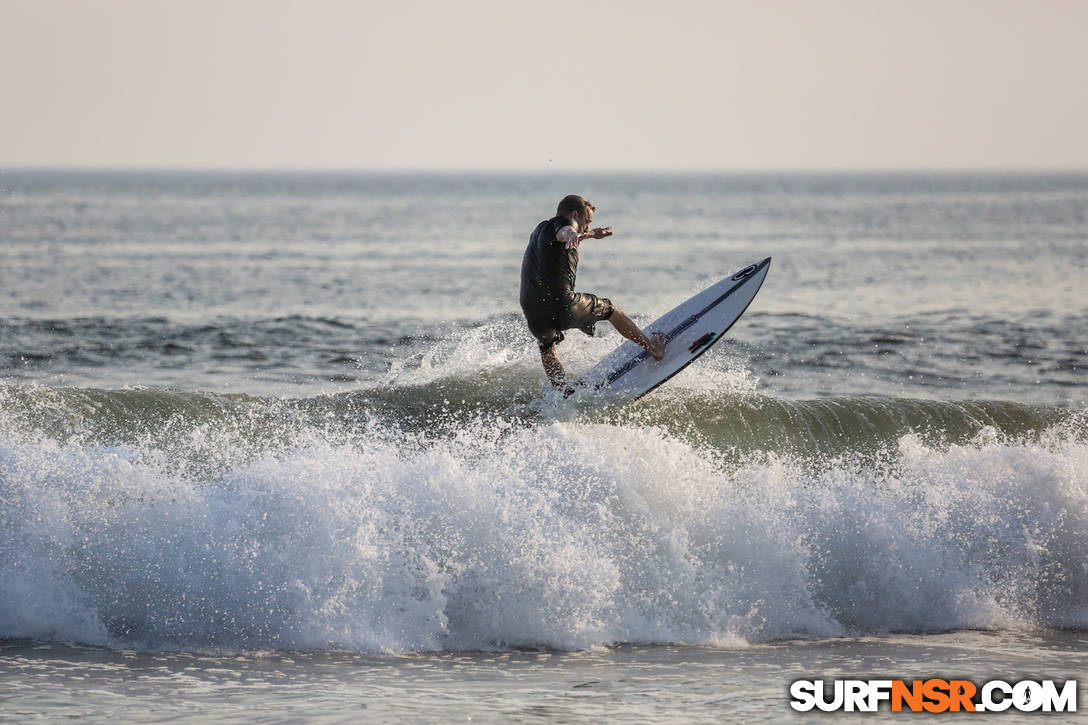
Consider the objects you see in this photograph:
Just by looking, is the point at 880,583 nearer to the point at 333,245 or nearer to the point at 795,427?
the point at 795,427

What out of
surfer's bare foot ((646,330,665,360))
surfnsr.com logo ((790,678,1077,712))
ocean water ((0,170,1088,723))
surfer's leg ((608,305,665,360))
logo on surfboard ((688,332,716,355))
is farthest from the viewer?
logo on surfboard ((688,332,716,355))

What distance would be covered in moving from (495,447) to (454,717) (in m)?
3.11

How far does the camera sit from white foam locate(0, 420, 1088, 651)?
7.66 m

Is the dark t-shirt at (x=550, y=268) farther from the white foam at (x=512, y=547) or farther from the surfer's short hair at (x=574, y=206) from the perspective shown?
the white foam at (x=512, y=547)

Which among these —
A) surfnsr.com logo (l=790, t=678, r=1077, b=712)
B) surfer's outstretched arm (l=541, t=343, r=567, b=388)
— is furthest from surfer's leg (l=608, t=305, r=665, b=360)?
surfnsr.com logo (l=790, t=678, r=1077, b=712)

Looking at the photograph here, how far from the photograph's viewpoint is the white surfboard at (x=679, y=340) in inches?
432

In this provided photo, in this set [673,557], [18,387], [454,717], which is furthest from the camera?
[18,387]

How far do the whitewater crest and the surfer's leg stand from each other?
1.59 meters

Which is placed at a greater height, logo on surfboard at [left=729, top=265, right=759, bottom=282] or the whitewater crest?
logo on surfboard at [left=729, top=265, right=759, bottom=282]

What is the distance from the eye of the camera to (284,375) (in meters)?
15.9

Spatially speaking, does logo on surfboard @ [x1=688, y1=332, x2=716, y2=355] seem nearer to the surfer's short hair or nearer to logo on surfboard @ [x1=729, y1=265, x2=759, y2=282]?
logo on surfboard @ [x1=729, y1=265, x2=759, y2=282]

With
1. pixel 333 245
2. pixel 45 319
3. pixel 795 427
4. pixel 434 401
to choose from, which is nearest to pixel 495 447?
pixel 434 401

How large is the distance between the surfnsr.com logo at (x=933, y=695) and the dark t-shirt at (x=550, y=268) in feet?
14.6

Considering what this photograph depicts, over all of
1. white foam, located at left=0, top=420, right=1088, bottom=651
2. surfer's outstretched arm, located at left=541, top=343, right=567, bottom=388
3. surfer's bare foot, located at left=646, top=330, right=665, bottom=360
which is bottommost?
white foam, located at left=0, top=420, right=1088, bottom=651
